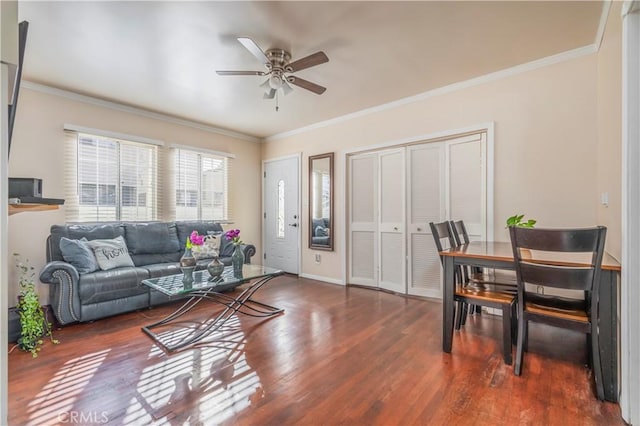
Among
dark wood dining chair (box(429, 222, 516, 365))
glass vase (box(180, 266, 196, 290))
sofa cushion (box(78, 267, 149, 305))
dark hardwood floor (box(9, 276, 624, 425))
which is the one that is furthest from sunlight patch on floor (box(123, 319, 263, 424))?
dark wood dining chair (box(429, 222, 516, 365))

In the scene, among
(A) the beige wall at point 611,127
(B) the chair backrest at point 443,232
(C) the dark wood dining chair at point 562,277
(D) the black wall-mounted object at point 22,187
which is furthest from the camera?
(B) the chair backrest at point 443,232

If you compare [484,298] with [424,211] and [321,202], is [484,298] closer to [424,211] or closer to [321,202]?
[424,211]

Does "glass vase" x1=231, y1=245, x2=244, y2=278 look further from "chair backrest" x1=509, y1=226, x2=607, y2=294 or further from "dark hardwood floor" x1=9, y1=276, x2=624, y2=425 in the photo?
"chair backrest" x1=509, y1=226, x2=607, y2=294

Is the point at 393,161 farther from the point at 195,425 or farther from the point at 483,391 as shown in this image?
the point at 195,425

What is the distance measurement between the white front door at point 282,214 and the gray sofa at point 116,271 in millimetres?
1132

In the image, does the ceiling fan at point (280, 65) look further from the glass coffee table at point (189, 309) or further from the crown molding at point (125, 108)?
the crown molding at point (125, 108)

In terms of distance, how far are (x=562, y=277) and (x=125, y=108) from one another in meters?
5.00

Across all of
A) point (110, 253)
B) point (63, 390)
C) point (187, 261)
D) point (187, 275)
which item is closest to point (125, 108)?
point (110, 253)

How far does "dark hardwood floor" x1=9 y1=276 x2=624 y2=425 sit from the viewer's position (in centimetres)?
159

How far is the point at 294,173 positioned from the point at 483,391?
416 cm

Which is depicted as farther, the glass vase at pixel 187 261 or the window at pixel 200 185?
the window at pixel 200 185

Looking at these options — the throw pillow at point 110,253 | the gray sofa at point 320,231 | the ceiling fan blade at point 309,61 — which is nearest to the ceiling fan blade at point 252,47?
the ceiling fan blade at point 309,61

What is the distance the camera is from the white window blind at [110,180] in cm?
369

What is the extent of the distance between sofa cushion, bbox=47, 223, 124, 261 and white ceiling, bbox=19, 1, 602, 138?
1609mm
